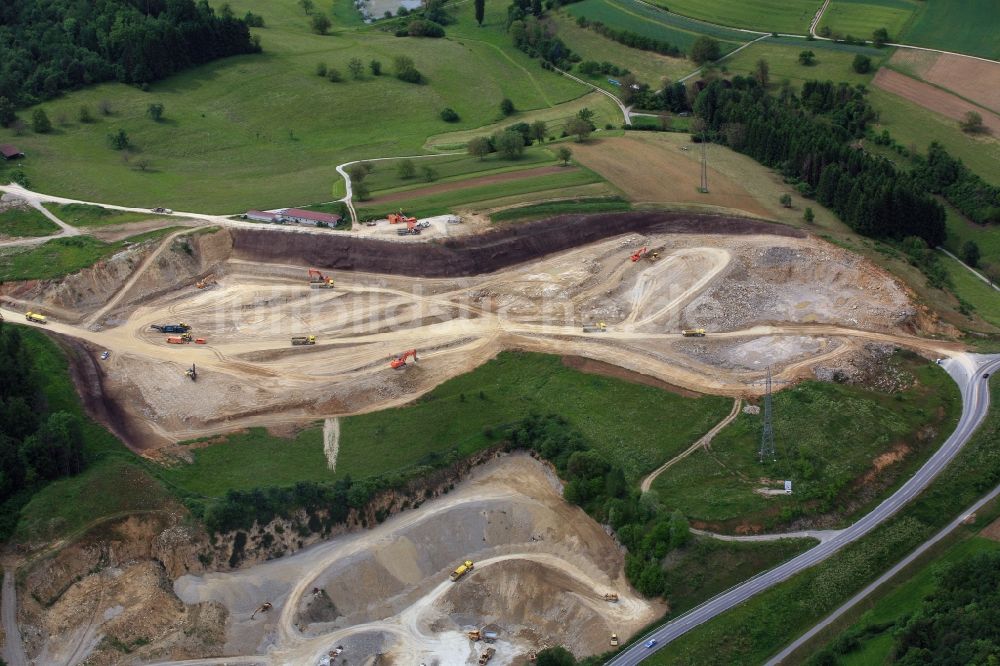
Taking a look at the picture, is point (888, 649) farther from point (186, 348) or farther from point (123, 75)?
point (123, 75)

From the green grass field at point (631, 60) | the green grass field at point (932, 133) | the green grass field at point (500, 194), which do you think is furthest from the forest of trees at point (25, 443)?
the green grass field at point (932, 133)

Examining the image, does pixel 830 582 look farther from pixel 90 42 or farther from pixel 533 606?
pixel 90 42

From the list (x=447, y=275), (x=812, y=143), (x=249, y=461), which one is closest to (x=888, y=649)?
(x=249, y=461)

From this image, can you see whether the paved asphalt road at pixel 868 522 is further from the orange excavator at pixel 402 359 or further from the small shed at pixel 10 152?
the small shed at pixel 10 152

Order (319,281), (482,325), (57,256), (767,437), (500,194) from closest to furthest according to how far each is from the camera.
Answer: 1. (767,437)
2. (482,325)
3. (319,281)
4. (57,256)
5. (500,194)

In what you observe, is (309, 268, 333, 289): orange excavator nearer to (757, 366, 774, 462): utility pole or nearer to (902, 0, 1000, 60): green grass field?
(757, 366, 774, 462): utility pole

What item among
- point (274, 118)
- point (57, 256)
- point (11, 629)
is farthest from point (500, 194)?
point (11, 629)
